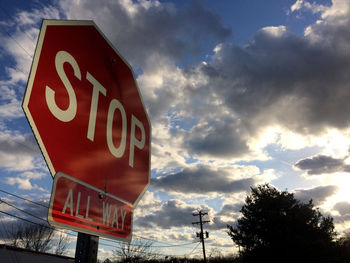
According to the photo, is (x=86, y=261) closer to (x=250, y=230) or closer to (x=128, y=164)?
(x=128, y=164)

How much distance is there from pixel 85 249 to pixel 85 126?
2.11 ft

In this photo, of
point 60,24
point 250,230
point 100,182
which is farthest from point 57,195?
point 250,230

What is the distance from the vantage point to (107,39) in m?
1.91

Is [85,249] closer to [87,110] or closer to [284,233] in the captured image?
[87,110]

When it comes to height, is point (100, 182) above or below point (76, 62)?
below

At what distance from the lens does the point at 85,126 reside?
1.43 m

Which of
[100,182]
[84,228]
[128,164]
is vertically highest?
[128,164]

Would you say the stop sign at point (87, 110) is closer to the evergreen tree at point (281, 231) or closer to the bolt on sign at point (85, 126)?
the bolt on sign at point (85, 126)

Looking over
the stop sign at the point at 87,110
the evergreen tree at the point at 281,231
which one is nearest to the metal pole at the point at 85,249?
the stop sign at the point at 87,110

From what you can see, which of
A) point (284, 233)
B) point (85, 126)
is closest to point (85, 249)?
point (85, 126)

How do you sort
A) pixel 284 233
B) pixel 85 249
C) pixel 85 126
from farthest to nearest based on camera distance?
pixel 284 233
pixel 85 126
pixel 85 249

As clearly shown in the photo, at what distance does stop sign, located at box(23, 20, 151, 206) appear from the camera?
1.15m

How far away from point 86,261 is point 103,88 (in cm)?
102

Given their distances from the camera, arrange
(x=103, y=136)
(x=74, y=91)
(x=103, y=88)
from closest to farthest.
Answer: (x=74, y=91) → (x=103, y=136) → (x=103, y=88)
